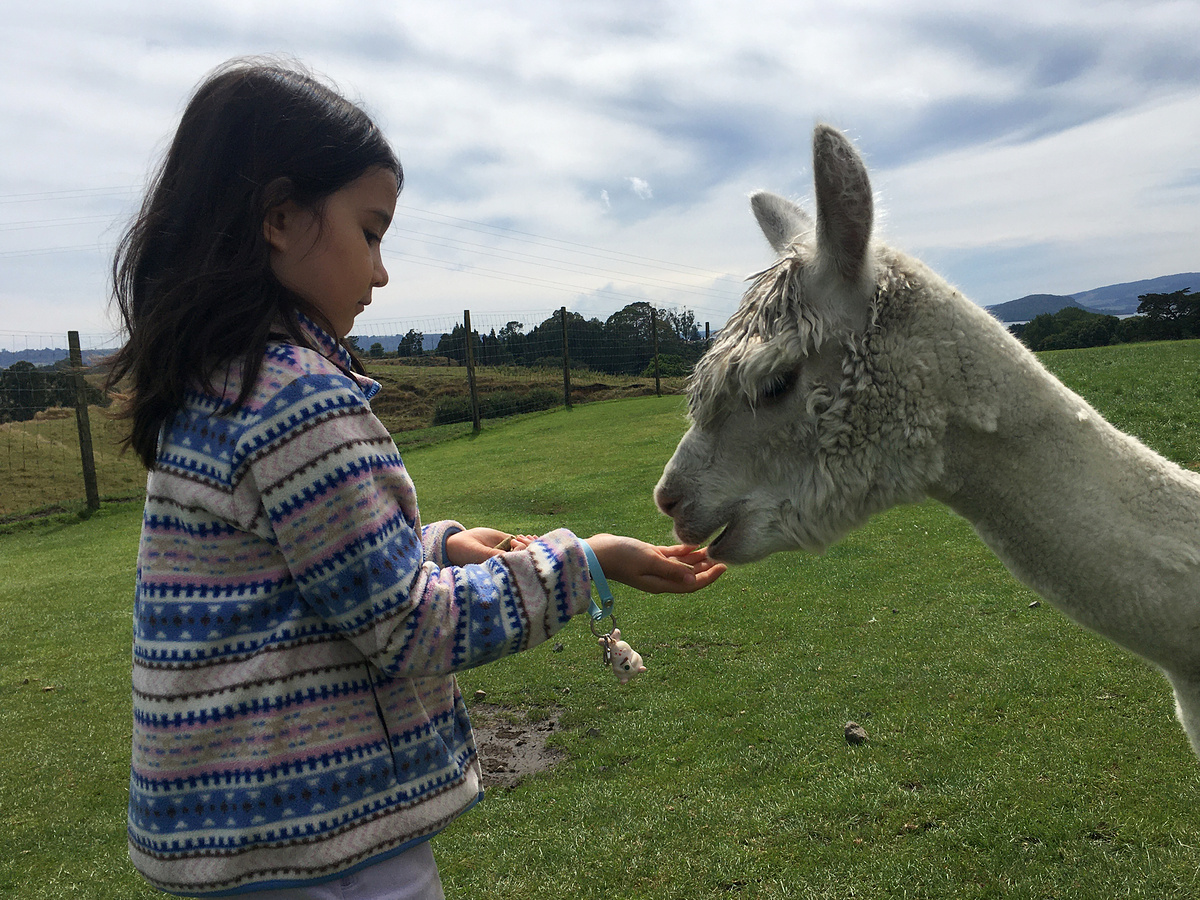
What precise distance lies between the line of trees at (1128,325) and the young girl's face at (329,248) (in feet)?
76.3

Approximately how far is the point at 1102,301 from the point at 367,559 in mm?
113228

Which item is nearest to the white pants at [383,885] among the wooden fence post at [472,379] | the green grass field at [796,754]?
the green grass field at [796,754]

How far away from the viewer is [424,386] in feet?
67.2

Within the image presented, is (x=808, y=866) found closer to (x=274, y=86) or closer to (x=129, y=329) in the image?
(x=129, y=329)

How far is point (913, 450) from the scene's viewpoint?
1874 millimetres

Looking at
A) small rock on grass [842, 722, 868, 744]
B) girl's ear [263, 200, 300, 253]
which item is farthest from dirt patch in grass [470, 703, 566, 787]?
girl's ear [263, 200, 300, 253]

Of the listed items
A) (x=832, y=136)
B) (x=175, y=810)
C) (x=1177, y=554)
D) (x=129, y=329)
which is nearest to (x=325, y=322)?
(x=129, y=329)

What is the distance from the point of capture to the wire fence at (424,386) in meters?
13.7

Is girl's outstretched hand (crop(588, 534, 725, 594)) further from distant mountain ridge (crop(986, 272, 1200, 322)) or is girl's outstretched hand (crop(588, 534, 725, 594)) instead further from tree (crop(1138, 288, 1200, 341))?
tree (crop(1138, 288, 1200, 341))

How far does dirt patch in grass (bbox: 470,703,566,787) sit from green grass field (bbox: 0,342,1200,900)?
0.11 meters

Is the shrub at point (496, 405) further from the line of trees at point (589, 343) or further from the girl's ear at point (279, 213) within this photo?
the girl's ear at point (279, 213)

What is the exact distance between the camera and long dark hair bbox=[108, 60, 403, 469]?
1431 mm

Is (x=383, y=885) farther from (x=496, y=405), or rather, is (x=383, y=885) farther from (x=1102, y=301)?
(x=1102, y=301)

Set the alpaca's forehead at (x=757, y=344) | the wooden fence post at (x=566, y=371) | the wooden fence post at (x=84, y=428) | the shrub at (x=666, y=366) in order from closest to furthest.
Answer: the alpaca's forehead at (x=757, y=344) < the wooden fence post at (x=84, y=428) < the wooden fence post at (x=566, y=371) < the shrub at (x=666, y=366)
